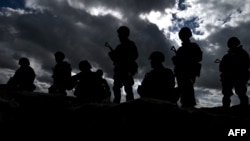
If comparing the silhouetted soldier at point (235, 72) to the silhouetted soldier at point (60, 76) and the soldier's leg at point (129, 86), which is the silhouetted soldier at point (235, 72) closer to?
the soldier's leg at point (129, 86)

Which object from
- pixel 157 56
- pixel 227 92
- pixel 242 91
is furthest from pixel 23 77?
pixel 242 91

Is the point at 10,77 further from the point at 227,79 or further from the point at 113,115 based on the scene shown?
the point at 227,79

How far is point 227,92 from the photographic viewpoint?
24.0ft

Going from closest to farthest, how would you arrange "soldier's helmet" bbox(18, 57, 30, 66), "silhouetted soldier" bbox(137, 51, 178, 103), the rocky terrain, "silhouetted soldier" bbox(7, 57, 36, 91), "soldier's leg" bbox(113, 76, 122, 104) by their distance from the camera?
the rocky terrain, "silhouetted soldier" bbox(137, 51, 178, 103), "soldier's leg" bbox(113, 76, 122, 104), "silhouetted soldier" bbox(7, 57, 36, 91), "soldier's helmet" bbox(18, 57, 30, 66)

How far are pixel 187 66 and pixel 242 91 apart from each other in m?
1.67

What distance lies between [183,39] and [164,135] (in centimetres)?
465

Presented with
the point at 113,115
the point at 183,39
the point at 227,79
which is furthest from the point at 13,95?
the point at 227,79

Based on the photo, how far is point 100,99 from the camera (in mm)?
8508

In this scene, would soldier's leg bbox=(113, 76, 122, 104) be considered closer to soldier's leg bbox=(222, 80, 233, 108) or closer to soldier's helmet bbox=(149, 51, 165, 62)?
soldier's helmet bbox=(149, 51, 165, 62)

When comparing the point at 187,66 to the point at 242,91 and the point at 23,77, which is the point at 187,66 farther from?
the point at 23,77

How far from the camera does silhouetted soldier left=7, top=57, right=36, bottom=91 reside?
963cm

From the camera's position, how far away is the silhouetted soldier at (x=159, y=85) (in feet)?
20.4

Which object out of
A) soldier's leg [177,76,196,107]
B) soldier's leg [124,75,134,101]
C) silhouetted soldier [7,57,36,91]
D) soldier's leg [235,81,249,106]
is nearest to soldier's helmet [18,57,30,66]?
silhouetted soldier [7,57,36,91]

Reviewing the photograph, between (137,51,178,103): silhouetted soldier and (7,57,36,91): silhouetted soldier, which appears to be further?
(7,57,36,91): silhouetted soldier
